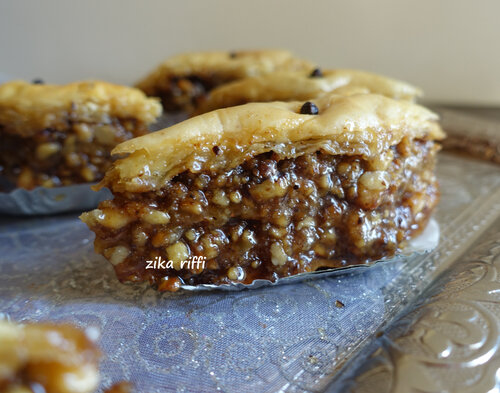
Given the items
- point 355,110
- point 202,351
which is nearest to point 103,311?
point 202,351

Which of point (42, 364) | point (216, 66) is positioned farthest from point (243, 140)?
point (216, 66)

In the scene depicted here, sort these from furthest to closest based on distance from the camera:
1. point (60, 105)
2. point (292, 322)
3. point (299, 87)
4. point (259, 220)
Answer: point (299, 87) < point (60, 105) < point (259, 220) < point (292, 322)

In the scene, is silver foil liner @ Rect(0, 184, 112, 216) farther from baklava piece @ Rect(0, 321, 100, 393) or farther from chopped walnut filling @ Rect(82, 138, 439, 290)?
baklava piece @ Rect(0, 321, 100, 393)

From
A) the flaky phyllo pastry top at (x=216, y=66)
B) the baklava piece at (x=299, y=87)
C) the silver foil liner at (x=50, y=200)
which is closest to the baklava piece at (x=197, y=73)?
the flaky phyllo pastry top at (x=216, y=66)

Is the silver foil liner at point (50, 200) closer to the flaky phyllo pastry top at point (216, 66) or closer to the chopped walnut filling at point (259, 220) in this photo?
the chopped walnut filling at point (259, 220)

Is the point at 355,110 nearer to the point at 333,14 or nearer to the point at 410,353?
the point at 410,353

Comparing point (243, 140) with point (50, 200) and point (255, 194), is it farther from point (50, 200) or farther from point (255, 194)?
point (50, 200)
